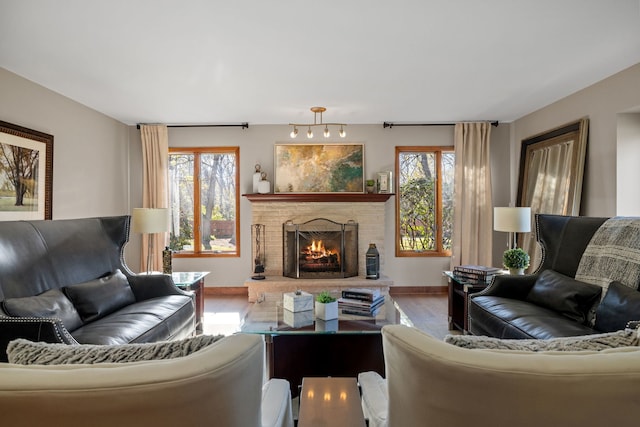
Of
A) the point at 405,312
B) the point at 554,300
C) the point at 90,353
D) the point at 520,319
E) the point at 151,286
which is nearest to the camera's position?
the point at 90,353

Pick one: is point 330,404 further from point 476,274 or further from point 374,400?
point 476,274

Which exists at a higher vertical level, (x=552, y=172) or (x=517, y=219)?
(x=552, y=172)

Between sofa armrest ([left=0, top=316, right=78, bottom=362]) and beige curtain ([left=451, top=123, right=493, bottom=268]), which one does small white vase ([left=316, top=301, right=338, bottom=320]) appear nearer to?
sofa armrest ([left=0, top=316, right=78, bottom=362])

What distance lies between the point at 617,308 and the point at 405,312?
2391mm

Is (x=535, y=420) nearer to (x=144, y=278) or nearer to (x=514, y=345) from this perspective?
(x=514, y=345)

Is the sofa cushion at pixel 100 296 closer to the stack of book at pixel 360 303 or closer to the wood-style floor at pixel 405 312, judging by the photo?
the wood-style floor at pixel 405 312

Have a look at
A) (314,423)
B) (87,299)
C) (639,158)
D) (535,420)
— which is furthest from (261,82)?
(639,158)

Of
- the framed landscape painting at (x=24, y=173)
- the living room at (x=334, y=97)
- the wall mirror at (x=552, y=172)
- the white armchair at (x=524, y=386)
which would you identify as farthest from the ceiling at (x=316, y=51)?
the white armchair at (x=524, y=386)

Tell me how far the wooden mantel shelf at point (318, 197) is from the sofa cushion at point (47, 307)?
2795 millimetres

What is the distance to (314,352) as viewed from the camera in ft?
8.00

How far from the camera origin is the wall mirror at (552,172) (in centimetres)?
379

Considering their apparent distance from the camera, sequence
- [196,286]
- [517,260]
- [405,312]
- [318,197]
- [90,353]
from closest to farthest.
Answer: [90,353], [517,260], [196,286], [405,312], [318,197]

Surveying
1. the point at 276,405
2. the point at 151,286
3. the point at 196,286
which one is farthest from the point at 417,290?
the point at 276,405

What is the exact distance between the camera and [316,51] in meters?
2.82
